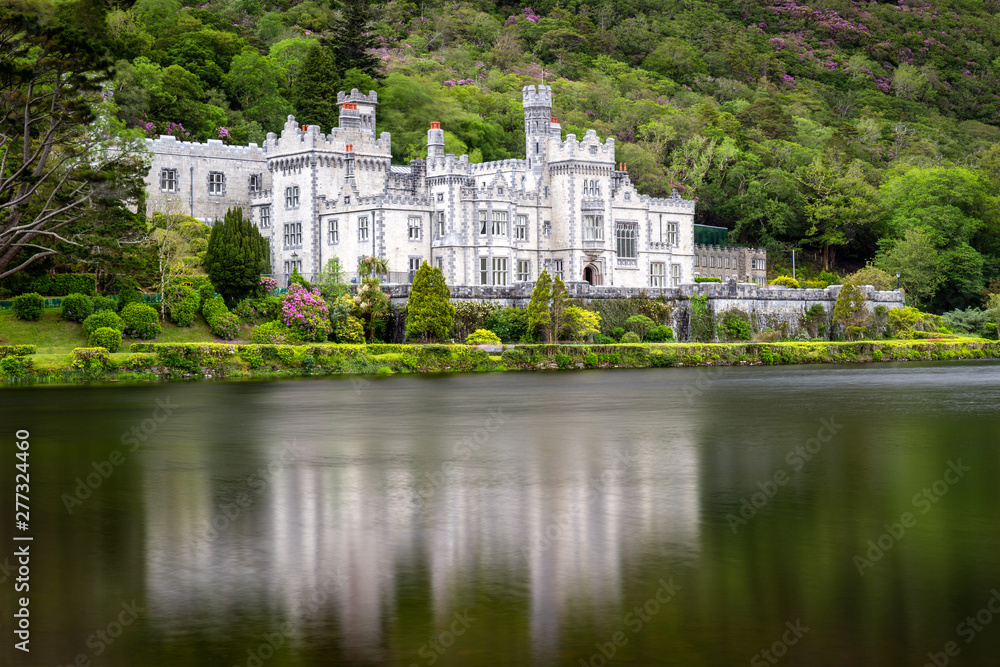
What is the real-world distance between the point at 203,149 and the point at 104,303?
20.5 meters

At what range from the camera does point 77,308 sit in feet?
184

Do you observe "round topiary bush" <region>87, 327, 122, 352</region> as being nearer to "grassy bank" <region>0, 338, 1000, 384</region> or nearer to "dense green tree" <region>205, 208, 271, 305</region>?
"grassy bank" <region>0, 338, 1000, 384</region>

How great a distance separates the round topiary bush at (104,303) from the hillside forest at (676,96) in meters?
2.74

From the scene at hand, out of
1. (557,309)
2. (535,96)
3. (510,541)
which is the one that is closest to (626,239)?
(535,96)

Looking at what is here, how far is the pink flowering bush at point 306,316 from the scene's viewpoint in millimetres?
59844

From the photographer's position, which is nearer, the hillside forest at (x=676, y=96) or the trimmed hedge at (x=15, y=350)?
the trimmed hedge at (x=15, y=350)

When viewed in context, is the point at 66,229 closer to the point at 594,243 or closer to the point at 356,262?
the point at 356,262

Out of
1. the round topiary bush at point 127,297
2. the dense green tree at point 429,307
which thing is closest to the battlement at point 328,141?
the dense green tree at point 429,307

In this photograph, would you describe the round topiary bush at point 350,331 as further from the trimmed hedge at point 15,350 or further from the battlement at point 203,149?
the battlement at point 203,149

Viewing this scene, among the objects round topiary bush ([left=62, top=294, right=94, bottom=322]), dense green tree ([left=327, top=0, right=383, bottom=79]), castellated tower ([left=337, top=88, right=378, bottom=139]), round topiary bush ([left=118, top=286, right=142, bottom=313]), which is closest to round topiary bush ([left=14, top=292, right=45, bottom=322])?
round topiary bush ([left=62, top=294, right=94, bottom=322])

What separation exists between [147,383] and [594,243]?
33596mm

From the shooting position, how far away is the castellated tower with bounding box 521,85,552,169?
250 feet

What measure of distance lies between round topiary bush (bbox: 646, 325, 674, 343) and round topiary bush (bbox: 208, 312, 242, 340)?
78.6 feet

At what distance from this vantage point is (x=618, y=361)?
212 ft
